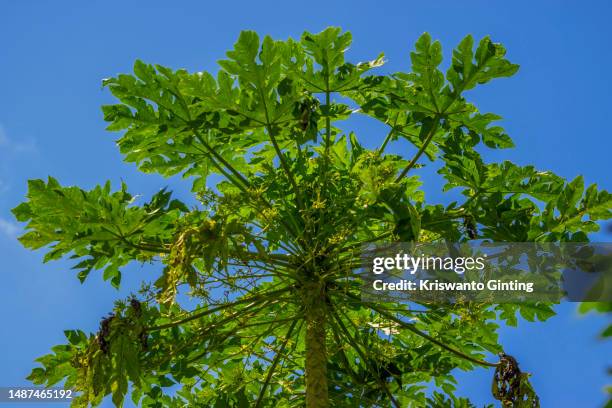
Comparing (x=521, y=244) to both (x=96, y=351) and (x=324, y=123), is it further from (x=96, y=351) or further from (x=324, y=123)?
(x=96, y=351)

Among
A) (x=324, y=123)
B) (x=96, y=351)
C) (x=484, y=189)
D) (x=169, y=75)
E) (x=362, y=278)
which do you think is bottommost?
(x=96, y=351)

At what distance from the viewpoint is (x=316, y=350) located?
6578 millimetres

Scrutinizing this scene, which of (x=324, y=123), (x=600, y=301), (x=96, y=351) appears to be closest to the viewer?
(x=600, y=301)

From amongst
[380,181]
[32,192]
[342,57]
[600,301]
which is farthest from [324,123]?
[600,301]

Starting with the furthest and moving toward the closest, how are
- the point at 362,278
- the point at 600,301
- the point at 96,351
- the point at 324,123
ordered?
the point at 324,123 → the point at 362,278 → the point at 96,351 → the point at 600,301

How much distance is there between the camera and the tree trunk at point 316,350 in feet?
21.0

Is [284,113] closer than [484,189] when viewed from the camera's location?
Yes

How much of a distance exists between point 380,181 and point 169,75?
200 centimetres

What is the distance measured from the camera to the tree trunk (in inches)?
252

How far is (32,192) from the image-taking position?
593cm

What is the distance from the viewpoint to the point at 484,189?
678 cm

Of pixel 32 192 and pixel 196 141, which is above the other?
pixel 196 141

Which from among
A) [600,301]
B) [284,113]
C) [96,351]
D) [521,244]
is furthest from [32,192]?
[600,301]

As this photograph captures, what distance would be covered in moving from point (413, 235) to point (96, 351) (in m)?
2.77
